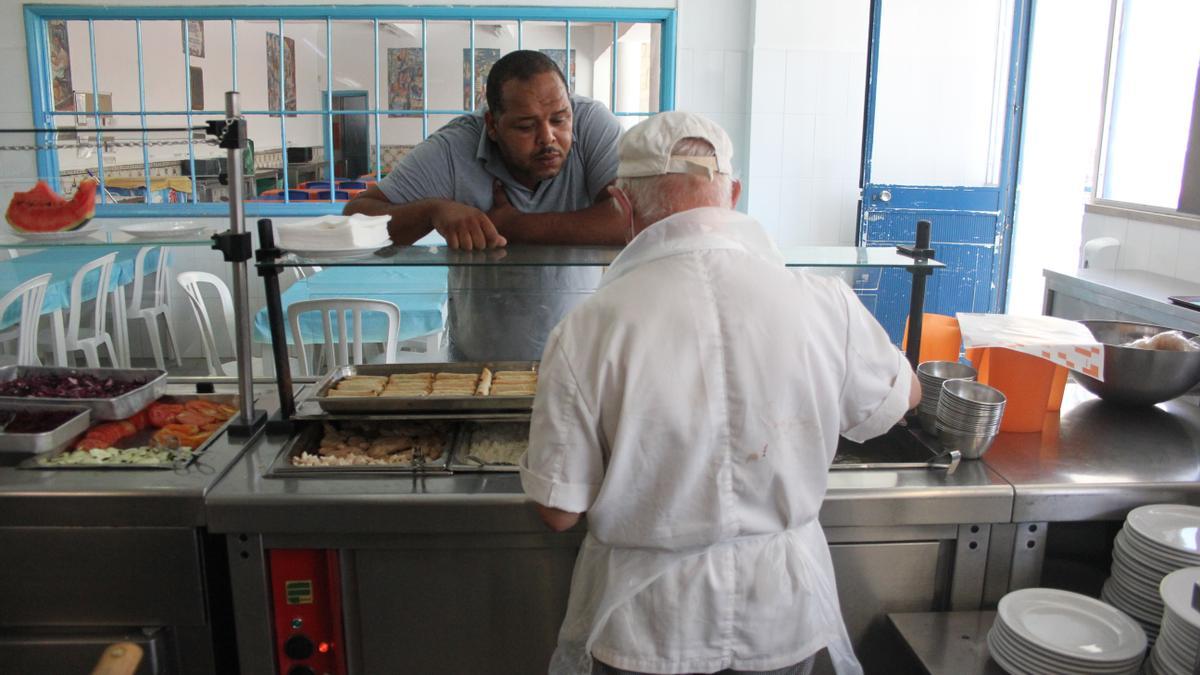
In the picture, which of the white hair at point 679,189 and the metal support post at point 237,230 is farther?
the metal support post at point 237,230

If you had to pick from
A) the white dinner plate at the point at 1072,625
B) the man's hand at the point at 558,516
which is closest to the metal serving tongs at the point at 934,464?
the white dinner plate at the point at 1072,625

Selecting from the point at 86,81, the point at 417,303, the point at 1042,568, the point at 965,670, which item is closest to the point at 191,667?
the point at 965,670

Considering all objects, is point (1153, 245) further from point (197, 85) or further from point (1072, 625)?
point (197, 85)

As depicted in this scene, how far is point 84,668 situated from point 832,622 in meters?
1.34

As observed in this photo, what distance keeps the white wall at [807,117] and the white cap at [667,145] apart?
3.93 m

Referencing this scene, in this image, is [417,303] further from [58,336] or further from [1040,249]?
[1040,249]

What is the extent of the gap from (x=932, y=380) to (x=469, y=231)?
1.04m

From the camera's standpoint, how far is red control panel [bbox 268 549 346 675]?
1.57 m

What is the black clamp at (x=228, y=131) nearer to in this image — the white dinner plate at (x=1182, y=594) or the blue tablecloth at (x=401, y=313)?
the blue tablecloth at (x=401, y=313)

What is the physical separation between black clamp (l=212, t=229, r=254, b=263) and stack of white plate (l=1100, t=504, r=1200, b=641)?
1.72 m

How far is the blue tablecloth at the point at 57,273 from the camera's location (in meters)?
3.77

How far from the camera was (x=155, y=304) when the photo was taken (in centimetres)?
508

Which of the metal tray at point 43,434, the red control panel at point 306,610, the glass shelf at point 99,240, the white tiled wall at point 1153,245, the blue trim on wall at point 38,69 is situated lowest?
the red control panel at point 306,610

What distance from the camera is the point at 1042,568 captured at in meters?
1.72
